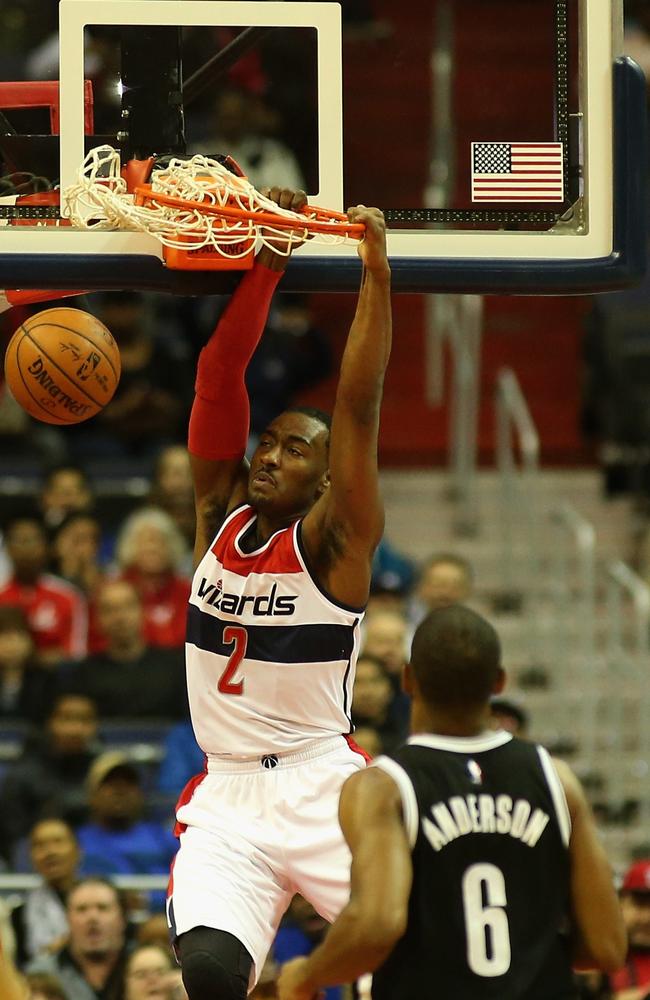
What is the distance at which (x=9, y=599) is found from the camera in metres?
9.99

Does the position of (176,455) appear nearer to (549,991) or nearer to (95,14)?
(95,14)

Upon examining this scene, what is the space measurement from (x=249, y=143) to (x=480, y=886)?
130 inches

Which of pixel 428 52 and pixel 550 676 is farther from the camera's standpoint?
pixel 550 676

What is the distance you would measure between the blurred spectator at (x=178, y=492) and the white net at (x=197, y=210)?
4965 mm

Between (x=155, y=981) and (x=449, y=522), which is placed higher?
(x=449, y=522)

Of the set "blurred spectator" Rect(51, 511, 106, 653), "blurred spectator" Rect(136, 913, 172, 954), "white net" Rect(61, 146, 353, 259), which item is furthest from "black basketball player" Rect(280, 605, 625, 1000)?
"blurred spectator" Rect(51, 511, 106, 653)

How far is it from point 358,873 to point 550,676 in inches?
254

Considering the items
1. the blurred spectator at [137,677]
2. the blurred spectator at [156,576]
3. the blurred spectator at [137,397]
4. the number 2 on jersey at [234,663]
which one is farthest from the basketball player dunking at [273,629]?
the blurred spectator at [137,397]

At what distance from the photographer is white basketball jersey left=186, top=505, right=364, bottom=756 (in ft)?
17.6

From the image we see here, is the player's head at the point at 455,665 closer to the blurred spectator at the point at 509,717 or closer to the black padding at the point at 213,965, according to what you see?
the black padding at the point at 213,965

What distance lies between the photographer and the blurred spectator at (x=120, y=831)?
27.7ft

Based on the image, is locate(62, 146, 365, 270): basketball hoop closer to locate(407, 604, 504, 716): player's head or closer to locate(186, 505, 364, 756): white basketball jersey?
locate(186, 505, 364, 756): white basketball jersey

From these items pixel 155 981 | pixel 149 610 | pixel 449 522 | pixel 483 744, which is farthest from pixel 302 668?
pixel 449 522

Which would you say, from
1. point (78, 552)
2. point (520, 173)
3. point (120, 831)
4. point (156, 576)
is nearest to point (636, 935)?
point (120, 831)
